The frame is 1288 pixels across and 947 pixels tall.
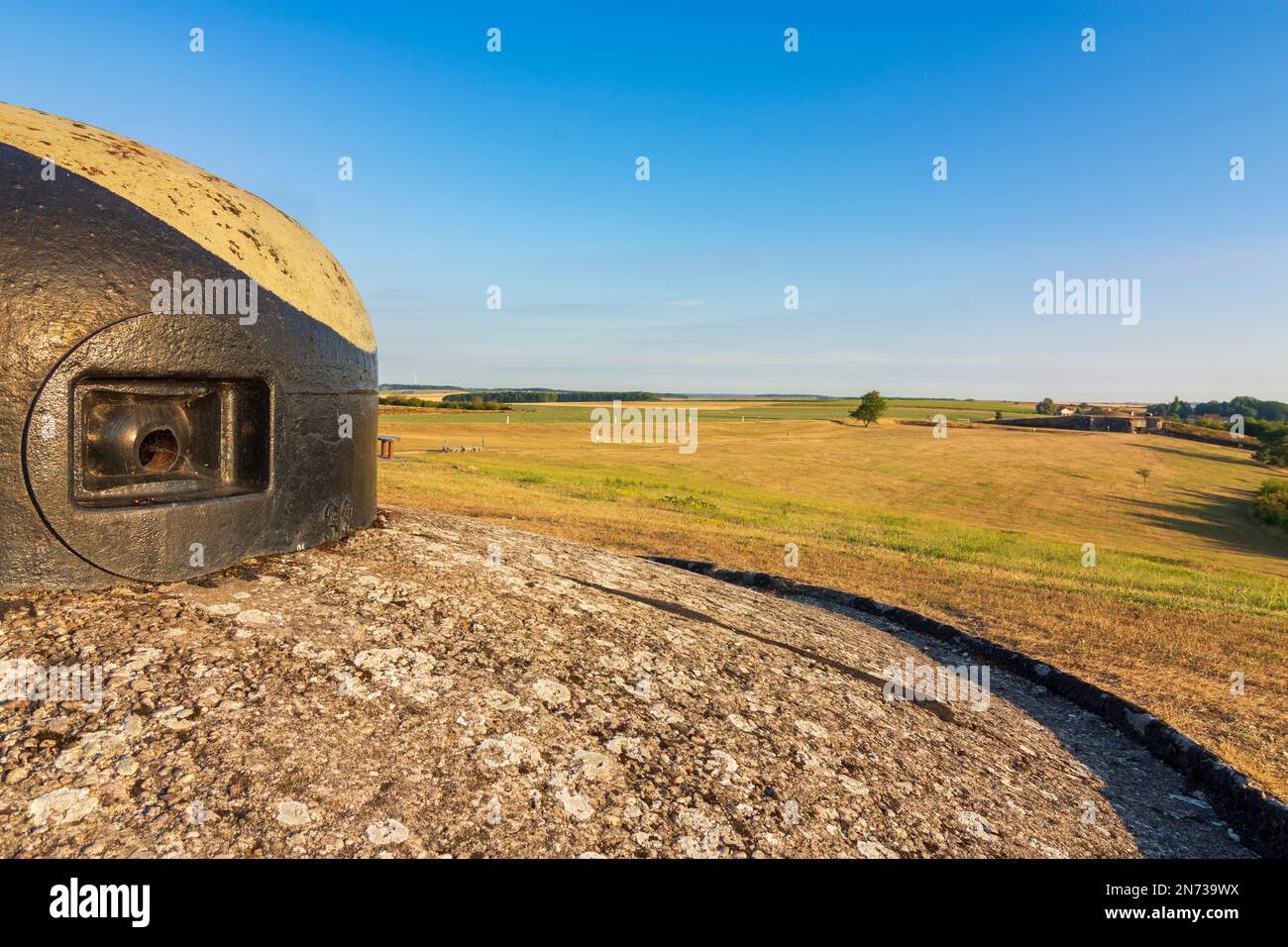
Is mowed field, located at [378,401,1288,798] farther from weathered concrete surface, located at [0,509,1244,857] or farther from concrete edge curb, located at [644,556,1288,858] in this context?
weathered concrete surface, located at [0,509,1244,857]

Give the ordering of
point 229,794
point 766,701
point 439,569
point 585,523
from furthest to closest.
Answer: point 585,523 → point 439,569 → point 766,701 → point 229,794

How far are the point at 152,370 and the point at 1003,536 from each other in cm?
2616

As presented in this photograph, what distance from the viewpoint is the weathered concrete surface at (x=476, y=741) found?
9.19 ft

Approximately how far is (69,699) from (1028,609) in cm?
1237

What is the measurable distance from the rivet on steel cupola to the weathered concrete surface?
31 centimetres

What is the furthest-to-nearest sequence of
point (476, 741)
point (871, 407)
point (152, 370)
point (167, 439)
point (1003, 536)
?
point (871, 407) < point (1003, 536) < point (167, 439) < point (152, 370) < point (476, 741)

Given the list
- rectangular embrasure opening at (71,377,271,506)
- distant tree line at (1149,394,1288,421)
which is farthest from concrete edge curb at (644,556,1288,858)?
distant tree line at (1149,394,1288,421)

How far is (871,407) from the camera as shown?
98375 millimetres

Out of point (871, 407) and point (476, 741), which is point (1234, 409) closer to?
point (871, 407)

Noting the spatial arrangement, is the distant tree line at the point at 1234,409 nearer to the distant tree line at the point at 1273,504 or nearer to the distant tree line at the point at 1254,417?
the distant tree line at the point at 1254,417

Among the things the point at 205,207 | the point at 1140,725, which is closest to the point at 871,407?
the point at 1140,725
